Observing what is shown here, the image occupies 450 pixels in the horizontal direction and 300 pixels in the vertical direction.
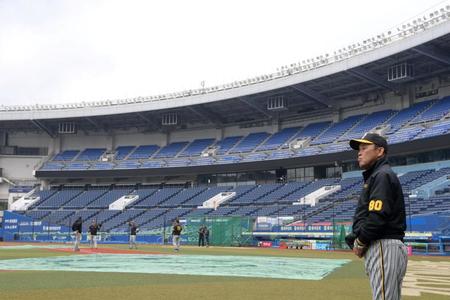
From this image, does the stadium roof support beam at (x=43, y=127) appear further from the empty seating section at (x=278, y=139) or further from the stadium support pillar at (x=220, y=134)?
the empty seating section at (x=278, y=139)

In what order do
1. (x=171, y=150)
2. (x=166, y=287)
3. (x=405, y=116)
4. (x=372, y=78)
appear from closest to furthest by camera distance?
(x=166, y=287) < (x=405, y=116) < (x=372, y=78) < (x=171, y=150)

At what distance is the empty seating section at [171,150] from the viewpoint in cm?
Result: 5966

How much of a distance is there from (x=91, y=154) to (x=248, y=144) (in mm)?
21857

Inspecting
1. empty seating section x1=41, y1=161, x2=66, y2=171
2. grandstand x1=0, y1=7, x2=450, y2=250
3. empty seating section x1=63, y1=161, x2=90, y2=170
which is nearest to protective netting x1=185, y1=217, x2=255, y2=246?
grandstand x1=0, y1=7, x2=450, y2=250

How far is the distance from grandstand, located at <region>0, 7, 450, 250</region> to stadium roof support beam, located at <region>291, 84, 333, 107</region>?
145mm

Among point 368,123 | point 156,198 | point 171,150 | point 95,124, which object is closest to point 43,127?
point 95,124

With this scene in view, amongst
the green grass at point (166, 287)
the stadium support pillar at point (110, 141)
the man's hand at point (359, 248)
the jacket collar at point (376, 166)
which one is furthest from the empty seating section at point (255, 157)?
the man's hand at point (359, 248)

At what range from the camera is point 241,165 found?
171 feet

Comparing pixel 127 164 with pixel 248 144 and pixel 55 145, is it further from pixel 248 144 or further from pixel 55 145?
pixel 248 144

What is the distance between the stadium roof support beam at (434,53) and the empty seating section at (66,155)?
4375 cm

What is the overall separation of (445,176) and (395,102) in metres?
13.3

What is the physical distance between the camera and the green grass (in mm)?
8656

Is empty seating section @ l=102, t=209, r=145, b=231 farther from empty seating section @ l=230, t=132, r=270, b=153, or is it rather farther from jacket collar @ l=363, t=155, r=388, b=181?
jacket collar @ l=363, t=155, r=388, b=181

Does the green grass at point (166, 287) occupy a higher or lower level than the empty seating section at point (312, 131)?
lower
